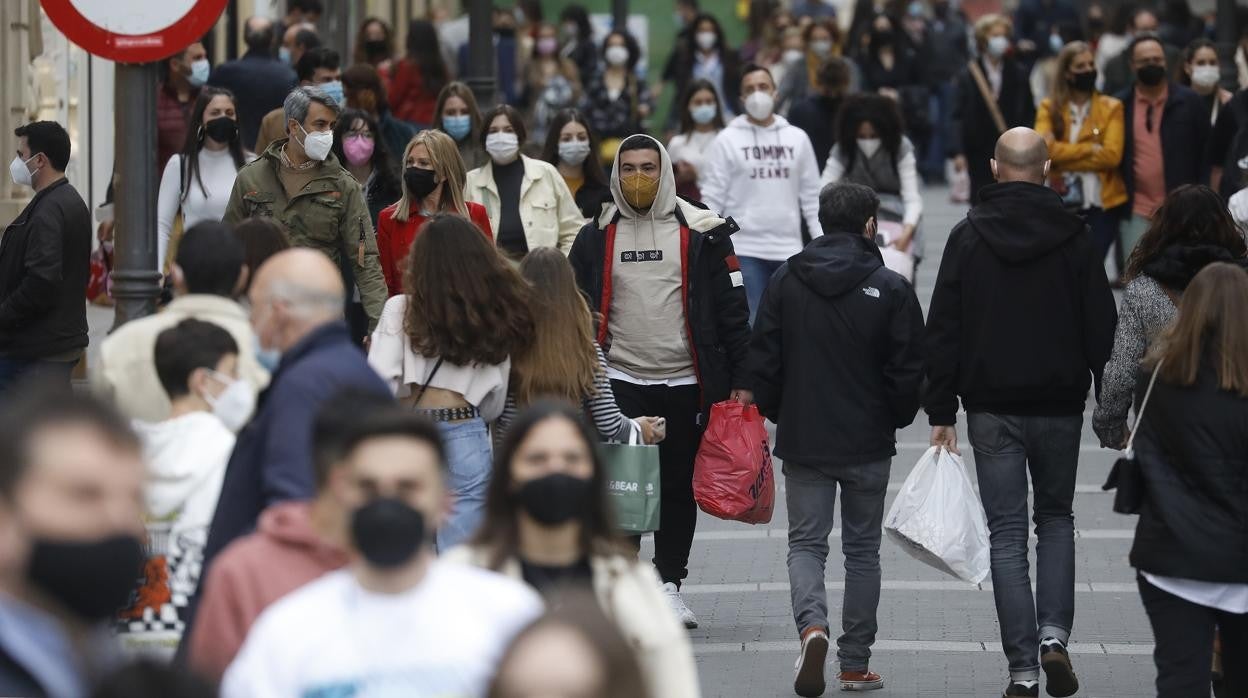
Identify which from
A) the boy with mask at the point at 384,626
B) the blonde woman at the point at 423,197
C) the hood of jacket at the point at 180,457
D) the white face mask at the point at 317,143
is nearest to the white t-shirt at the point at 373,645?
the boy with mask at the point at 384,626

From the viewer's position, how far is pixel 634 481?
8055mm

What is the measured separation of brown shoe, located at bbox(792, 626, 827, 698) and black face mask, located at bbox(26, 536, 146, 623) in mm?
4271

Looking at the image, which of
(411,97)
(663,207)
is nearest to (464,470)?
(663,207)

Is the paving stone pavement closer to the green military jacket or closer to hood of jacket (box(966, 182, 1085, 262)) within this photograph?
hood of jacket (box(966, 182, 1085, 262))

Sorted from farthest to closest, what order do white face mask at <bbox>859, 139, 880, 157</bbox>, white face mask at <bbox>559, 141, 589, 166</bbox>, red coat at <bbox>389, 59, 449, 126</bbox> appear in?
red coat at <bbox>389, 59, 449, 126</bbox> < white face mask at <bbox>859, 139, 880, 157</bbox> < white face mask at <bbox>559, 141, 589, 166</bbox>

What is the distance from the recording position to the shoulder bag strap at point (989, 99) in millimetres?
15938

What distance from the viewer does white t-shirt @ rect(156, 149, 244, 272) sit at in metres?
10.8

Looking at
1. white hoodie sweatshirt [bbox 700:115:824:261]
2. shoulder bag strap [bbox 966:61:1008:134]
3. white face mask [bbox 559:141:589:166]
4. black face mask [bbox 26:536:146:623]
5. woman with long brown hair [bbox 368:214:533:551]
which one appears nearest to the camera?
black face mask [bbox 26:536:146:623]

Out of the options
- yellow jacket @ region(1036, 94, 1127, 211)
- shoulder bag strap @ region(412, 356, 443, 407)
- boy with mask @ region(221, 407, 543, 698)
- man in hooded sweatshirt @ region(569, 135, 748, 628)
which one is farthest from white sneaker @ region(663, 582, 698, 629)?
yellow jacket @ region(1036, 94, 1127, 211)

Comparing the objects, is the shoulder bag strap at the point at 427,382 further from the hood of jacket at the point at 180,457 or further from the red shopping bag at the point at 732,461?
the hood of jacket at the point at 180,457

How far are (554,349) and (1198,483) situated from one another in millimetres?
2143

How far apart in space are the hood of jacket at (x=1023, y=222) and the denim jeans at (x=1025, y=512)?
0.56 metres

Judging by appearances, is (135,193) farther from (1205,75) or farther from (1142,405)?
(1205,75)

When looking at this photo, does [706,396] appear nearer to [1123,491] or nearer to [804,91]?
[1123,491]
